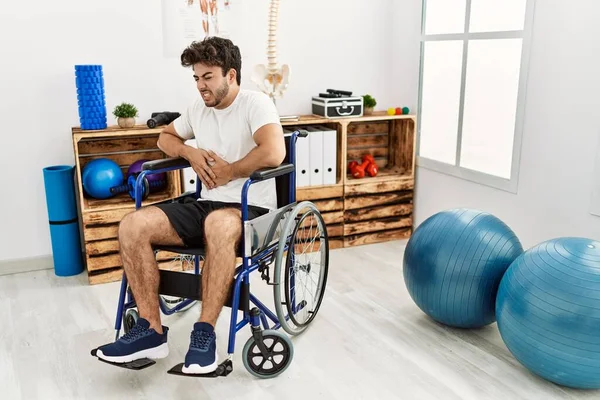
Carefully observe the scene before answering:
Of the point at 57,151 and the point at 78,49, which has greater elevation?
the point at 78,49

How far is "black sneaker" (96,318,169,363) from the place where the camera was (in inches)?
75.0

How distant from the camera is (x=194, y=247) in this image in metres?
2.05

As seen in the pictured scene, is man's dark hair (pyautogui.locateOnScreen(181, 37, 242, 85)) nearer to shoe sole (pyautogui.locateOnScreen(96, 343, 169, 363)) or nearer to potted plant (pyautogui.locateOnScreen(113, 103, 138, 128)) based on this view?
potted plant (pyautogui.locateOnScreen(113, 103, 138, 128))

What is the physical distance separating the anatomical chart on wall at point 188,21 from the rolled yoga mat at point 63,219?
90 cm

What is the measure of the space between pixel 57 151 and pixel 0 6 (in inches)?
30.5

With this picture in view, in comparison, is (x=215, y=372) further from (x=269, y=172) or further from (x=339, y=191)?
(x=339, y=191)

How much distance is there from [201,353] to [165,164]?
31.3 inches

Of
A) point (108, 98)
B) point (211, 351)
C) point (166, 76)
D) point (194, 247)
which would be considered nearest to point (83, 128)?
point (108, 98)

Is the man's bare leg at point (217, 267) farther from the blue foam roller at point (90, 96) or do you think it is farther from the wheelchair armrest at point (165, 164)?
the blue foam roller at point (90, 96)

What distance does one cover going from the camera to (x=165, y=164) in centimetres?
225

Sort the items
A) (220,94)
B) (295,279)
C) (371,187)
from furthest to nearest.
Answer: (371,187), (295,279), (220,94)

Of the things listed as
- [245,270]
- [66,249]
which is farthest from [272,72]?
[245,270]

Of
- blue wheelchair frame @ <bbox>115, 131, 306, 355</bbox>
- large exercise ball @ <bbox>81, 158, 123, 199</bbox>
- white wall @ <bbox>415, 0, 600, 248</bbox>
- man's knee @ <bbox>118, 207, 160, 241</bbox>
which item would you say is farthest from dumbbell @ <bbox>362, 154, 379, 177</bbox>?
man's knee @ <bbox>118, 207, 160, 241</bbox>

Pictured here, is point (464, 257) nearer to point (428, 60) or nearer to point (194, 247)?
point (194, 247)
